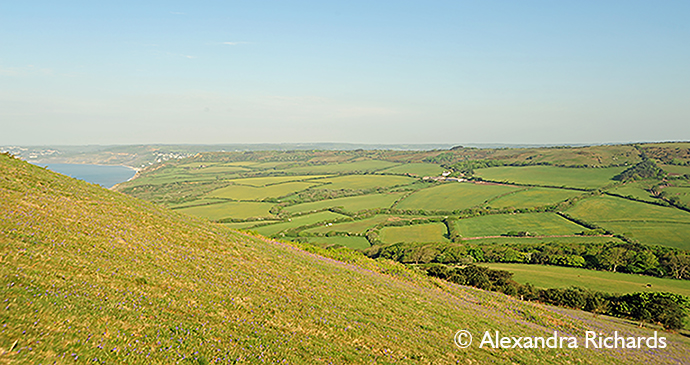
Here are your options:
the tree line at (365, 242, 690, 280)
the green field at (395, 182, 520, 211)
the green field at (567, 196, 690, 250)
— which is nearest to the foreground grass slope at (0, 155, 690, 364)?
the tree line at (365, 242, 690, 280)

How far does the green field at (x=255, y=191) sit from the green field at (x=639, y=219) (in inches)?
5264

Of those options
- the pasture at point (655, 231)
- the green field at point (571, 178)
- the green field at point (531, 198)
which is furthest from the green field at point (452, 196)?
the pasture at point (655, 231)

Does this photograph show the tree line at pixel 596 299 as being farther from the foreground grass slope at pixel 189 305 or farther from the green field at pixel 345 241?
the green field at pixel 345 241

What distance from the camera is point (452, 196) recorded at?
156 metres

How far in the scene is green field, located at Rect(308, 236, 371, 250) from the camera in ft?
306

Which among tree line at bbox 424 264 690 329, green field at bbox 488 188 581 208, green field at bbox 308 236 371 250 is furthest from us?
green field at bbox 488 188 581 208

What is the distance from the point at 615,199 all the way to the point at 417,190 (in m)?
84.8

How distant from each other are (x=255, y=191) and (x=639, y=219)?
552 ft

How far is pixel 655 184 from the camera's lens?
149m

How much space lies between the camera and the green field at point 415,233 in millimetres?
100875

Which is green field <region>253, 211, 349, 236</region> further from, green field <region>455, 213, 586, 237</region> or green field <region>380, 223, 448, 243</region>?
green field <region>455, 213, 586, 237</region>

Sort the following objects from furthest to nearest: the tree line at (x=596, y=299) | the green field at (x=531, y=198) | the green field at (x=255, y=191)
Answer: the green field at (x=255, y=191), the green field at (x=531, y=198), the tree line at (x=596, y=299)

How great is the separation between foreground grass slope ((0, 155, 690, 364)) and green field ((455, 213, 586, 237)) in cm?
7701

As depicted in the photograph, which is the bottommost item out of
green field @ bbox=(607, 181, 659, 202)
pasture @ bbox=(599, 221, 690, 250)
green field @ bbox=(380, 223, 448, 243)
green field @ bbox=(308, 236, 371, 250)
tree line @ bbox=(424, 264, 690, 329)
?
green field @ bbox=(308, 236, 371, 250)
